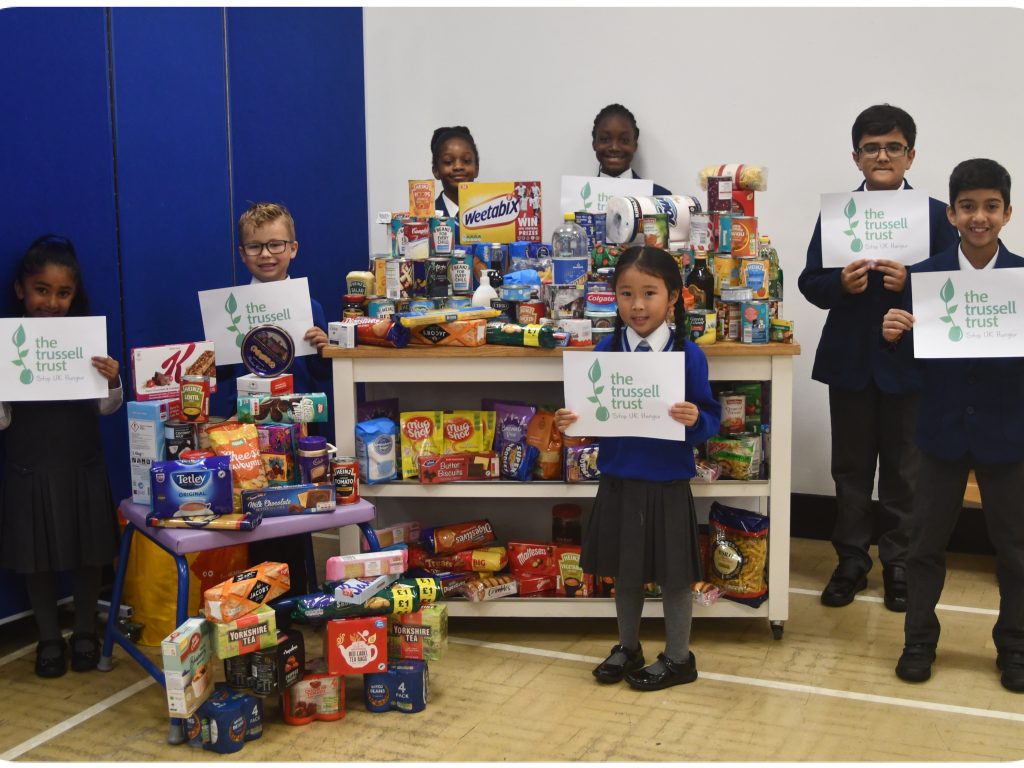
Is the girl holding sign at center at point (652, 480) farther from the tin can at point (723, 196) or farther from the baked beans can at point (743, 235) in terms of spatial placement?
the tin can at point (723, 196)

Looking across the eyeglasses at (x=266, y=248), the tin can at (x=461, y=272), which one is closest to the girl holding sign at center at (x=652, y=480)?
the tin can at (x=461, y=272)

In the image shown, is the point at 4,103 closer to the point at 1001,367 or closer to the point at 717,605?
the point at 717,605

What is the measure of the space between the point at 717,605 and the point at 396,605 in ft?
4.13

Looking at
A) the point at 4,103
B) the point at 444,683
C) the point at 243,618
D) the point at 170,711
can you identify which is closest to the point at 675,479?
the point at 444,683

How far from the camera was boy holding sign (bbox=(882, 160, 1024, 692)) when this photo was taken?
338 centimetres

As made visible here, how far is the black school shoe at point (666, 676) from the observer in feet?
11.6

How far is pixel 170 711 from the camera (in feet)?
10.2

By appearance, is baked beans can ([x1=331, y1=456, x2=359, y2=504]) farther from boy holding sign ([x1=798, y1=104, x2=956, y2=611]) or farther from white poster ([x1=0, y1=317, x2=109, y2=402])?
boy holding sign ([x1=798, y1=104, x2=956, y2=611])

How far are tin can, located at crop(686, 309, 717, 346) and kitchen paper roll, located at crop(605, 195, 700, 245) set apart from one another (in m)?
0.34

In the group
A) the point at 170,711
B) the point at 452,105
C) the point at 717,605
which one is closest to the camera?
the point at 170,711

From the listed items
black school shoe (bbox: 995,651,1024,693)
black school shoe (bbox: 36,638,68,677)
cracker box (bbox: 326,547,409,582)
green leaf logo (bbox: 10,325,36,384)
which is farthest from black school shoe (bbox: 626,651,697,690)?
green leaf logo (bbox: 10,325,36,384)

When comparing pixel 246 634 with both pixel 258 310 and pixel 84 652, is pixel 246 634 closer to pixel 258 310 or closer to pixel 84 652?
pixel 84 652

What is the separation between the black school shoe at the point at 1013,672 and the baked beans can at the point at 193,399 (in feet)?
8.95

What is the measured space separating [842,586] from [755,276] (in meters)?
1.42
